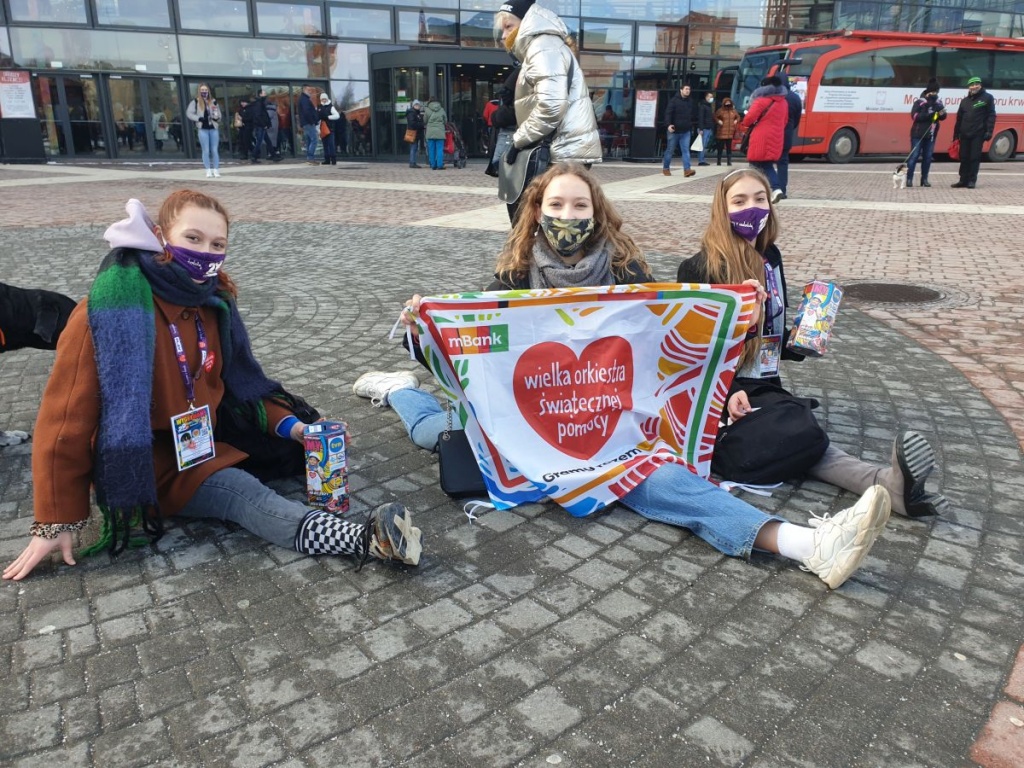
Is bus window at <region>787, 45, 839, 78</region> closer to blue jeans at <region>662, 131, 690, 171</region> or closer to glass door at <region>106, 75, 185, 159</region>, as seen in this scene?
blue jeans at <region>662, 131, 690, 171</region>

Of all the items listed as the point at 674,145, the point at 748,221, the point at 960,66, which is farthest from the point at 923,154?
the point at 748,221

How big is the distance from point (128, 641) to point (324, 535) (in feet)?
2.22

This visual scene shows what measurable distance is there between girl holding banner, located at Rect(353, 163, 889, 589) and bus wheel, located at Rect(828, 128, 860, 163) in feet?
71.4

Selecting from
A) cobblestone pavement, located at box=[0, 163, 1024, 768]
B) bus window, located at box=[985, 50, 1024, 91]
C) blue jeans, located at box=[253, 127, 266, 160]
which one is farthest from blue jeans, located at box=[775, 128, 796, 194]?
bus window, located at box=[985, 50, 1024, 91]

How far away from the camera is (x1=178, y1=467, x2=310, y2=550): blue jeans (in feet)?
9.33

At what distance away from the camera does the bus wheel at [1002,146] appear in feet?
78.1

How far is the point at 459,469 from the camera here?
333cm

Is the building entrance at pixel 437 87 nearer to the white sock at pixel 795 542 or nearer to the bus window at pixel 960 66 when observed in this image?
the bus window at pixel 960 66

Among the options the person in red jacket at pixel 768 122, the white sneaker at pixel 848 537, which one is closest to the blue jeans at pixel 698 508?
the white sneaker at pixel 848 537

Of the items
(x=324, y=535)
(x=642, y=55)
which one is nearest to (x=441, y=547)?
(x=324, y=535)

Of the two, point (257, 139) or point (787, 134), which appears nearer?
point (787, 134)

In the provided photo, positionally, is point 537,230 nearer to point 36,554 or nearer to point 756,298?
point 756,298

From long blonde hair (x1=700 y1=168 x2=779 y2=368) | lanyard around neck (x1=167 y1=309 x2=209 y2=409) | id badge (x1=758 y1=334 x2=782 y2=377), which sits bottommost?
id badge (x1=758 y1=334 x2=782 y2=377)

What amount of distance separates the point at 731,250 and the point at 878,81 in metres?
22.2
